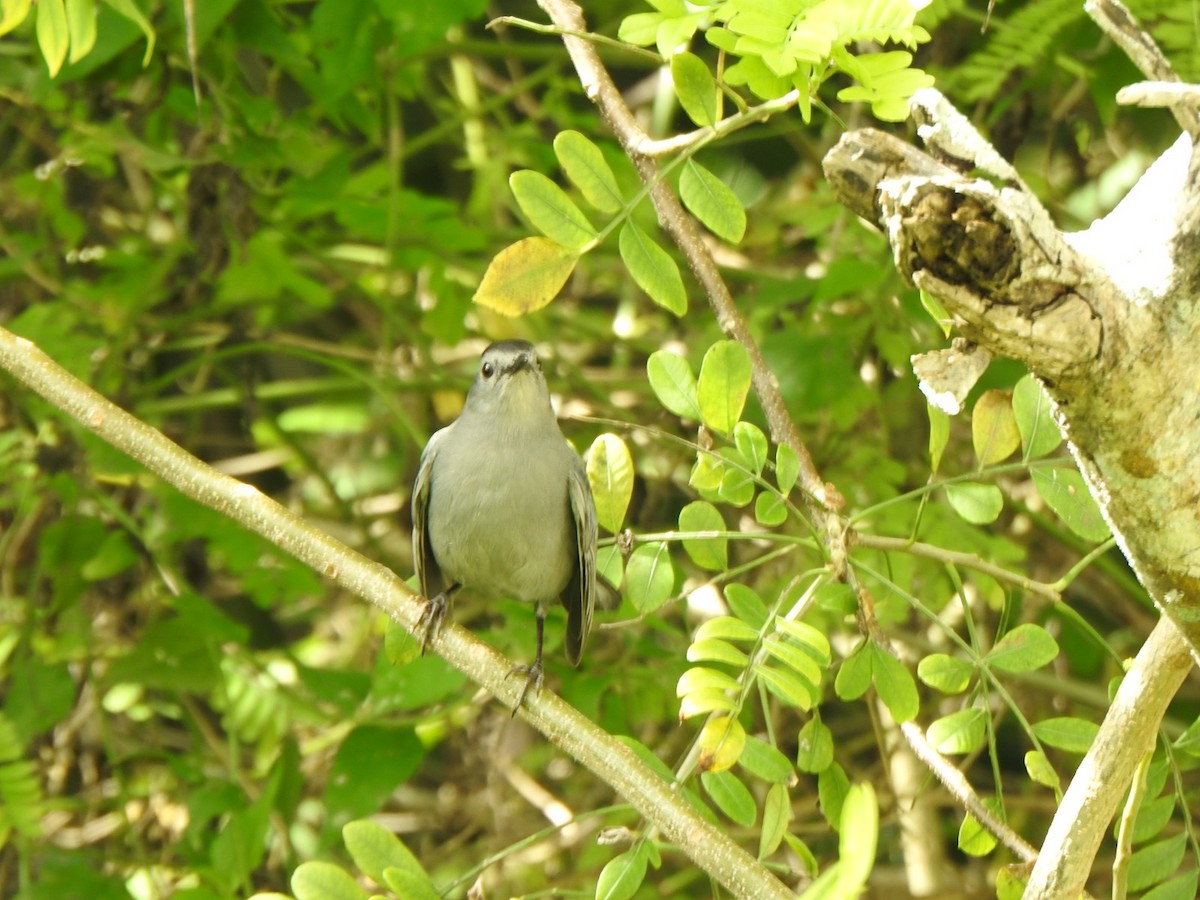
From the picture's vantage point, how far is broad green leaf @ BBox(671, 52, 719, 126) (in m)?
2.30

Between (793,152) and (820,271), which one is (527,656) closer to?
(820,271)

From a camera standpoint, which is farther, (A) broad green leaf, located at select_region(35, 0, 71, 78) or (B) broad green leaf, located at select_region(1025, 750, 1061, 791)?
(A) broad green leaf, located at select_region(35, 0, 71, 78)

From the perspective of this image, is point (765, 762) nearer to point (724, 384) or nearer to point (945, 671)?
point (945, 671)

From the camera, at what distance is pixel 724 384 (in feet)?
7.98

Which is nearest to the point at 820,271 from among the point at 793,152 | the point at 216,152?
the point at 793,152

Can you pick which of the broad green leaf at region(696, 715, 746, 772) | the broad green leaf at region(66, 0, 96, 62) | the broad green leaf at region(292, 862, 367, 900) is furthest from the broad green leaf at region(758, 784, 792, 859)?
the broad green leaf at region(66, 0, 96, 62)

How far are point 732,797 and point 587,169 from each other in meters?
1.11

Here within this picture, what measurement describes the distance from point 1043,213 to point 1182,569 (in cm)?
65

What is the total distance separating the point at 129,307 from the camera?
4.73 metres

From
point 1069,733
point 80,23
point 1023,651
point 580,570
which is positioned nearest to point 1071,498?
point 1023,651

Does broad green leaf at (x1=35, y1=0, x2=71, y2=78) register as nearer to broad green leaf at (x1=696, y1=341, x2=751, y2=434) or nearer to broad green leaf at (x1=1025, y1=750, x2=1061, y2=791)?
broad green leaf at (x1=696, y1=341, x2=751, y2=434)

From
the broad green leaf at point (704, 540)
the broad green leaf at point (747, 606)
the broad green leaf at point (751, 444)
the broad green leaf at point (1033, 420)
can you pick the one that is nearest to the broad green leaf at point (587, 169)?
the broad green leaf at point (751, 444)

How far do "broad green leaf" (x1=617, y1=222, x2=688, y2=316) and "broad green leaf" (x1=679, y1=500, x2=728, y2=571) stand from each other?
42 centimetres

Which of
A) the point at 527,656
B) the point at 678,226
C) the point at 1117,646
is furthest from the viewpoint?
the point at 1117,646
